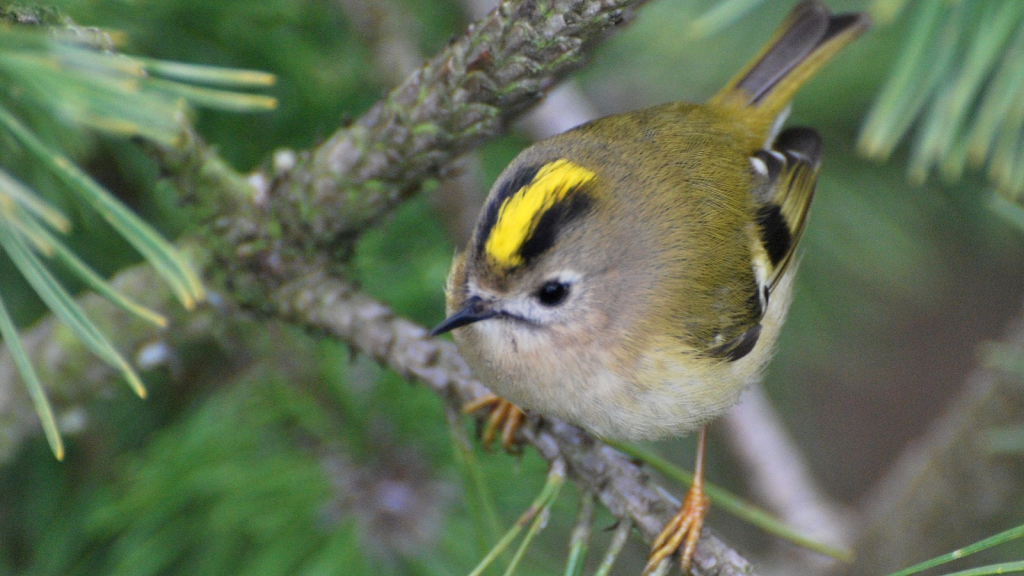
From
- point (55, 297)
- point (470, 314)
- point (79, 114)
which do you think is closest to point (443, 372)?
point (470, 314)


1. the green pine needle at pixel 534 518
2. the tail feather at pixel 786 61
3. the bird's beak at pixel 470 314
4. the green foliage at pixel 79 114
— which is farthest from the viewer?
the tail feather at pixel 786 61

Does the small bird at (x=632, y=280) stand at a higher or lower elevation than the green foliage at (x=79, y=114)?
lower

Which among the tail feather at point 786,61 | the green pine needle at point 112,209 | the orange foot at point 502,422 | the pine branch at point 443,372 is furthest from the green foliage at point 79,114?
the tail feather at point 786,61

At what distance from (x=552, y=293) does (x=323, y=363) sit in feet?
1.38

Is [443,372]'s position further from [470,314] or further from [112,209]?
[112,209]

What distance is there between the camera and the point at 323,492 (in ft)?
3.84

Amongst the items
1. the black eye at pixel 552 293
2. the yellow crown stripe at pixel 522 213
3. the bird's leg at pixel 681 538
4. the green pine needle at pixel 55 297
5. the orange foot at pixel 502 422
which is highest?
the green pine needle at pixel 55 297

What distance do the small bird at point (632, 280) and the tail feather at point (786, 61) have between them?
20 centimetres

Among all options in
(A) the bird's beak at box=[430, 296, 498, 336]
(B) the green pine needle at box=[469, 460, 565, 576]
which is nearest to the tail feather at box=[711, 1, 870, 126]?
(A) the bird's beak at box=[430, 296, 498, 336]

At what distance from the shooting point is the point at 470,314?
44.1 inches

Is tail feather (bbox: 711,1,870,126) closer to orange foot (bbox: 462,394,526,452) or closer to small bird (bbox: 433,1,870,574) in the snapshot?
small bird (bbox: 433,1,870,574)

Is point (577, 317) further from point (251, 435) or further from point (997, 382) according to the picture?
point (997, 382)

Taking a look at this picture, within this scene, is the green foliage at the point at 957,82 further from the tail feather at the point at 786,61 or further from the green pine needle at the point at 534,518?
the green pine needle at the point at 534,518

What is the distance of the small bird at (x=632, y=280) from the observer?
1.12 m
